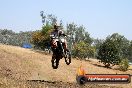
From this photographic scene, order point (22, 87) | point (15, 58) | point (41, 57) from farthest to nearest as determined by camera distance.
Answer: point (41, 57)
point (15, 58)
point (22, 87)

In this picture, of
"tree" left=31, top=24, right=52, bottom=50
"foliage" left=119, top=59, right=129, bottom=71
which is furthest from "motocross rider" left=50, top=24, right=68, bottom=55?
"foliage" left=119, top=59, right=129, bottom=71

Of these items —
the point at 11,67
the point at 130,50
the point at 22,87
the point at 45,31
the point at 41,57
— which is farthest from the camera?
the point at 130,50

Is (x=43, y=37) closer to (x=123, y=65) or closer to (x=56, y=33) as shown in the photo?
(x=123, y=65)

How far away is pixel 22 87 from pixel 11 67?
74.5 ft

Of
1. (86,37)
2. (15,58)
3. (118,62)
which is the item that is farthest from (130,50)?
(15,58)

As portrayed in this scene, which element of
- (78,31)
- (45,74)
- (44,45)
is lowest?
(45,74)

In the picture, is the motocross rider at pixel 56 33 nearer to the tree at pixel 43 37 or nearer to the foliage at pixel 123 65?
the tree at pixel 43 37

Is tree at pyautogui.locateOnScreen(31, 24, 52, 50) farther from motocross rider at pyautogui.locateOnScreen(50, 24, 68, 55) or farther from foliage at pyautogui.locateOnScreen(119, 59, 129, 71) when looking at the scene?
motocross rider at pyautogui.locateOnScreen(50, 24, 68, 55)

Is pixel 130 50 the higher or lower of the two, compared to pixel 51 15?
lower

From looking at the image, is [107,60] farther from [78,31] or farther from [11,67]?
[78,31]

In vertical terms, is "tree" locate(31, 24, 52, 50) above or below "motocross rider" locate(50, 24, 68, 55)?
above

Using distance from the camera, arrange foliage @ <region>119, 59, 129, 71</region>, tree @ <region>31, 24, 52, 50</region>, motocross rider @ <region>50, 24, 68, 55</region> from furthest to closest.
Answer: foliage @ <region>119, 59, 129, 71</region>, tree @ <region>31, 24, 52, 50</region>, motocross rider @ <region>50, 24, 68, 55</region>

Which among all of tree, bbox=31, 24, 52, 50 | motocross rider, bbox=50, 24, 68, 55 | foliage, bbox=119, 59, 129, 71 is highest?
tree, bbox=31, 24, 52, 50

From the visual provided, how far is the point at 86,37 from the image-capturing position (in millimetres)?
126938
